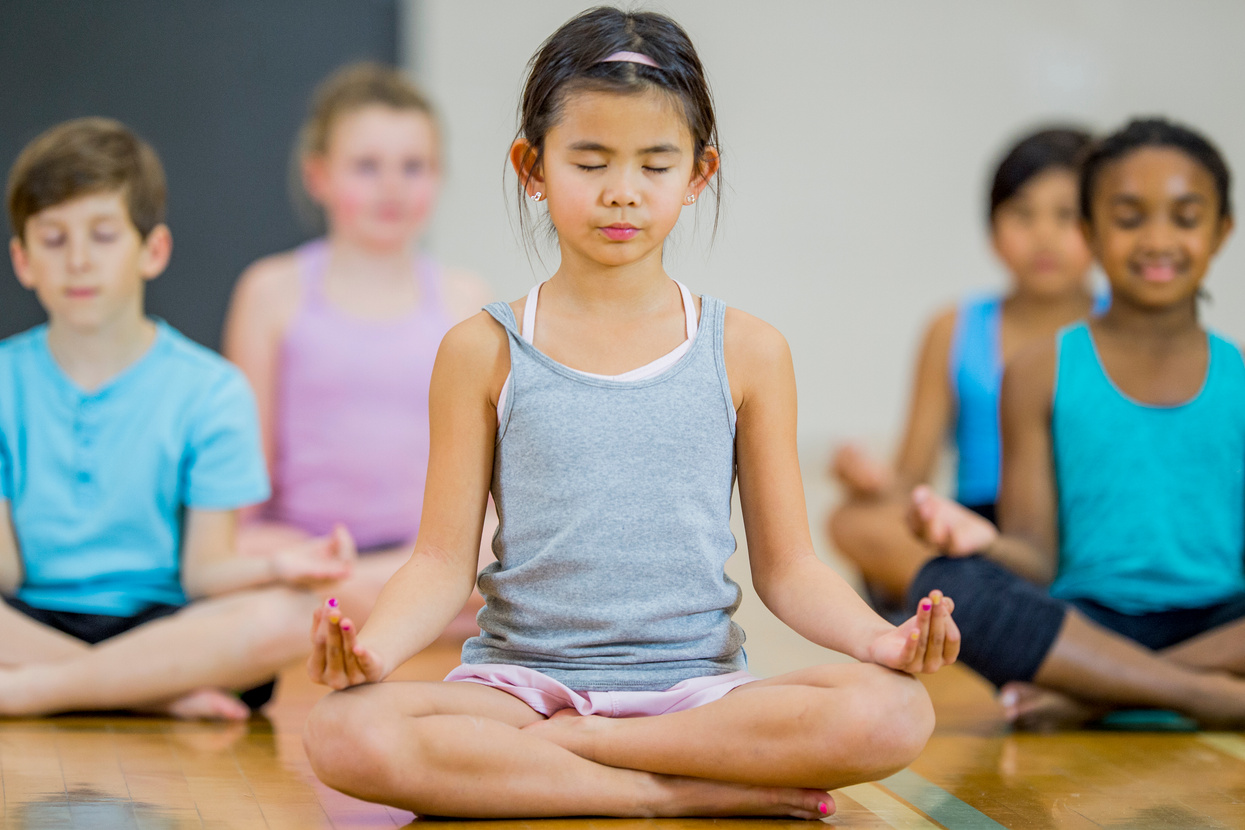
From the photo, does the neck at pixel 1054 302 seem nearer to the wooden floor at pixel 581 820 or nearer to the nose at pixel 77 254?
the wooden floor at pixel 581 820

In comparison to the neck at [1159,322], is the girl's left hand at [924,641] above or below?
below

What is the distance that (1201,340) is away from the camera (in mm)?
1731

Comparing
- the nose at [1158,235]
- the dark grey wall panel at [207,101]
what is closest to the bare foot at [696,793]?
the nose at [1158,235]

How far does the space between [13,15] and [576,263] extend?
9.20 ft

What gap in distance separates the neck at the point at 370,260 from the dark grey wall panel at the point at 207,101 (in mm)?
1367

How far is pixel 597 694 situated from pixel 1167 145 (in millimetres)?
1077

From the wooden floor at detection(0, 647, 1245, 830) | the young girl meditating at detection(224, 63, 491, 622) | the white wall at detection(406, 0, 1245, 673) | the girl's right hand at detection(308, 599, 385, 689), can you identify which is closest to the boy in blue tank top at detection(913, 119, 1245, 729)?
the wooden floor at detection(0, 647, 1245, 830)

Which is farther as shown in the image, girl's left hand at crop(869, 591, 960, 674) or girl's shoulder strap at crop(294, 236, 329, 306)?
girl's shoulder strap at crop(294, 236, 329, 306)

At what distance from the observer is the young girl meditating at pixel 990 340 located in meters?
2.28

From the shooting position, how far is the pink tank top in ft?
7.21

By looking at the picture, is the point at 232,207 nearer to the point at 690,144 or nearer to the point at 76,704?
the point at 76,704

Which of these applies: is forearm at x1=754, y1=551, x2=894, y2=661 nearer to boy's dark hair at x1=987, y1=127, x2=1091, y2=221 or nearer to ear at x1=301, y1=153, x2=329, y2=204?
boy's dark hair at x1=987, y1=127, x2=1091, y2=221

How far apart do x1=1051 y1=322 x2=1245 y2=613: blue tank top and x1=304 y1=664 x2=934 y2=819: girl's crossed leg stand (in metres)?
0.69

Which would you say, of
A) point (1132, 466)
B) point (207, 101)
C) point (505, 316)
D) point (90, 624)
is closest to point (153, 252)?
point (90, 624)
